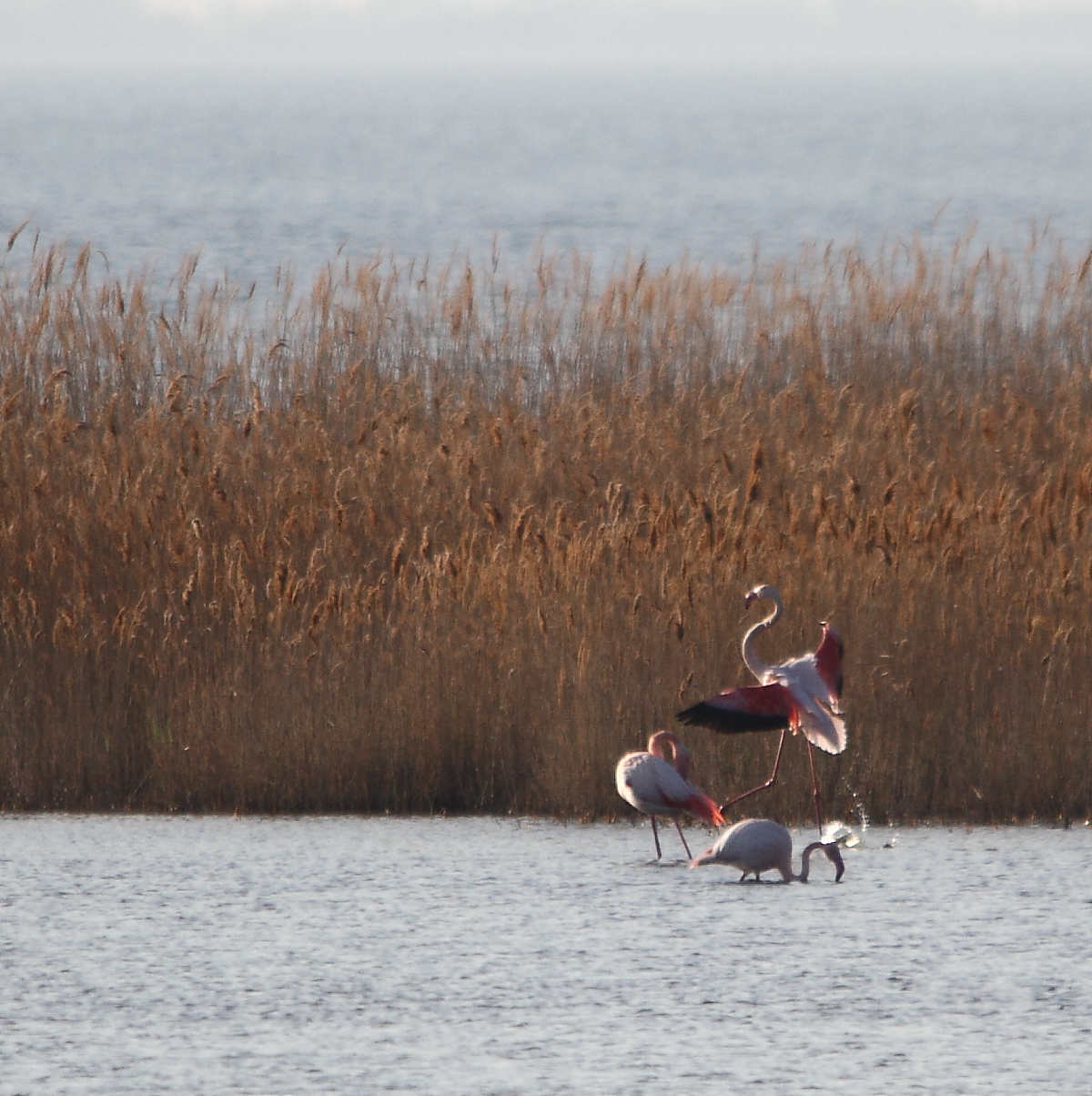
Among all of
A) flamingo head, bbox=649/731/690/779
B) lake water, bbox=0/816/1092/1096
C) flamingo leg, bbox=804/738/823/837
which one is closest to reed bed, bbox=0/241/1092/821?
flamingo leg, bbox=804/738/823/837

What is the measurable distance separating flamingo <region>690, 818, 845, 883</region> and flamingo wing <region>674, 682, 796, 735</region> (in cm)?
24

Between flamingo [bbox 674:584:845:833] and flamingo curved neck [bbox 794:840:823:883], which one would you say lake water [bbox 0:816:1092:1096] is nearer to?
flamingo curved neck [bbox 794:840:823:883]

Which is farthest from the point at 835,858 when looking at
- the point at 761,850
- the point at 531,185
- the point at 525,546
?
Answer: the point at 531,185

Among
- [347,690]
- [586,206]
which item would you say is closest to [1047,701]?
[347,690]

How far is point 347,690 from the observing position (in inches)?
237

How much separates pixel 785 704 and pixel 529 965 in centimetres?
109

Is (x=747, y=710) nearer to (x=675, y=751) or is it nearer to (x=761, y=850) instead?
(x=675, y=751)

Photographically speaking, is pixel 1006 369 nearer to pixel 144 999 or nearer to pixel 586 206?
pixel 144 999

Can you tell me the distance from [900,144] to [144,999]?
88.4 metres

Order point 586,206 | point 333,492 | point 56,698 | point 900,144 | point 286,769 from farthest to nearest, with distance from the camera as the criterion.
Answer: point 900,144, point 586,206, point 333,492, point 56,698, point 286,769

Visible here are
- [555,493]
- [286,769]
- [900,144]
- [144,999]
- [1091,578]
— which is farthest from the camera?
[900,144]

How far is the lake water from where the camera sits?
11.3 feet

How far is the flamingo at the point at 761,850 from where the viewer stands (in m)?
4.66

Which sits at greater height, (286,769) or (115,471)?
(115,471)
